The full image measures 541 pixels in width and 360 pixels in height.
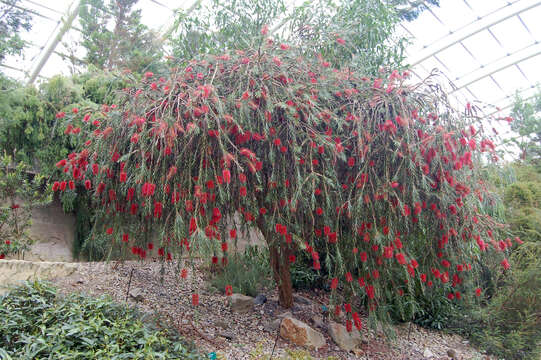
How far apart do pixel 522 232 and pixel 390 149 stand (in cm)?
296

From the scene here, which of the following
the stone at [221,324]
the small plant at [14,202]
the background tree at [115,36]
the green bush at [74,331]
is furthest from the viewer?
the background tree at [115,36]

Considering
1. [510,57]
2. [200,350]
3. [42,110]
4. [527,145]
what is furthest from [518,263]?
[510,57]

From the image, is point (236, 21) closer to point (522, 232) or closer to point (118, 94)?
point (118, 94)

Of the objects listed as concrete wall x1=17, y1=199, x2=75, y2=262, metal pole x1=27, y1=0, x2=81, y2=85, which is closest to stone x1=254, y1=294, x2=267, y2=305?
concrete wall x1=17, y1=199, x2=75, y2=262

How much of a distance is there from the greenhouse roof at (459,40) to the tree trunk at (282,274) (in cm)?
622

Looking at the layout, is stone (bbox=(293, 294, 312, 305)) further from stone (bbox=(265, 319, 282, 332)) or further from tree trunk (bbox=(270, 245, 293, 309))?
stone (bbox=(265, 319, 282, 332))

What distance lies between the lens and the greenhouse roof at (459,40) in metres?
9.02

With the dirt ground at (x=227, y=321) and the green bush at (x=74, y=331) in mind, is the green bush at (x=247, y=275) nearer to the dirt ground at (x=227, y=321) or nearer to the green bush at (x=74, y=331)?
the dirt ground at (x=227, y=321)

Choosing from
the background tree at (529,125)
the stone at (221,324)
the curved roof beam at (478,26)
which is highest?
the curved roof beam at (478,26)

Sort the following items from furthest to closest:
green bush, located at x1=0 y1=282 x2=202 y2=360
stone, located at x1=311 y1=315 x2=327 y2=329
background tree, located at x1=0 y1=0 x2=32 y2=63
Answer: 1. background tree, located at x1=0 y1=0 x2=32 y2=63
2. stone, located at x1=311 y1=315 x2=327 y2=329
3. green bush, located at x1=0 y1=282 x2=202 y2=360

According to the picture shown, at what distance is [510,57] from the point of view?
1154 centimetres

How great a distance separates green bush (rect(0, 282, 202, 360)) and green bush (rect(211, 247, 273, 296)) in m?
1.09

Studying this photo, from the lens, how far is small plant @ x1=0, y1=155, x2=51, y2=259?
456cm

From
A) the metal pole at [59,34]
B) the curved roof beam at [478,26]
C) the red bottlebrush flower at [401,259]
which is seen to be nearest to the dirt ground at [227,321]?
the red bottlebrush flower at [401,259]
